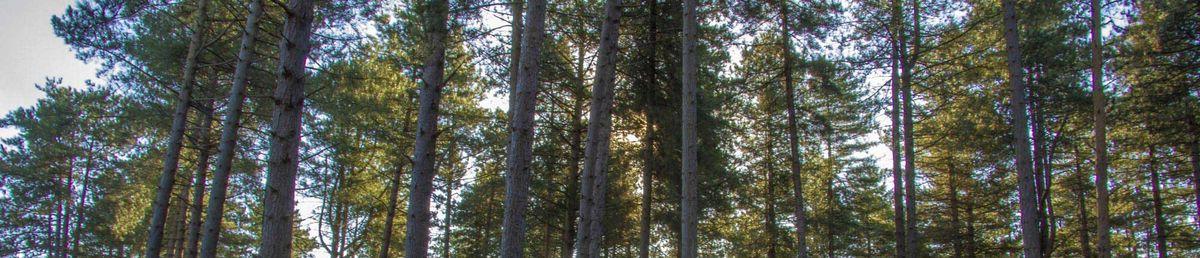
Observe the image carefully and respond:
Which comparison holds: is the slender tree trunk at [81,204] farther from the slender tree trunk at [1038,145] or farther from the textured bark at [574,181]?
the slender tree trunk at [1038,145]

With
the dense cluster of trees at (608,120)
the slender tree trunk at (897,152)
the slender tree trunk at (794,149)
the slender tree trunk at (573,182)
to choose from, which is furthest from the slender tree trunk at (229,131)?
the slender tree trunk at (897,152)

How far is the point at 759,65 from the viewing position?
585 inches

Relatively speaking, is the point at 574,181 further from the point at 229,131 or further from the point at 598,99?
the point at 229,131

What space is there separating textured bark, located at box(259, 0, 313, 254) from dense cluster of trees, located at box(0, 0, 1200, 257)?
2 cm

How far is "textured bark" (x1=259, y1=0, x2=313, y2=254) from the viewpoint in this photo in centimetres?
603

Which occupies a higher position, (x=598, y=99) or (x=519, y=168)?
(x=598, y=99)

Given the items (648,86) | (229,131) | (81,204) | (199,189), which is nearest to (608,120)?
(648,86)

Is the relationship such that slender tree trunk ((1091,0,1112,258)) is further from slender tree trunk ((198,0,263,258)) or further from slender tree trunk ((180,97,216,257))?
slender tree trunk ((180,97,216,257))

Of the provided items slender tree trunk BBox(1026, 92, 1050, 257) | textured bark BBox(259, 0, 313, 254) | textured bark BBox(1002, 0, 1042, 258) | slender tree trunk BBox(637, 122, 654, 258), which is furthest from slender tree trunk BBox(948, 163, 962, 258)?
textured bark BBox(259, 0, 313, 254)

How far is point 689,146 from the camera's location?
8.87 meters

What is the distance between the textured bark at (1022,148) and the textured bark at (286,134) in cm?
933

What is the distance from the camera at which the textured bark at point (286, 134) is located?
6031mm

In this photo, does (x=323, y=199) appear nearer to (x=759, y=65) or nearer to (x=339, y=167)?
(x=339, y=167)

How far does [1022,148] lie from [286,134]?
9.58 metres
